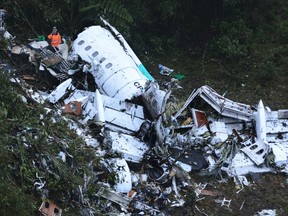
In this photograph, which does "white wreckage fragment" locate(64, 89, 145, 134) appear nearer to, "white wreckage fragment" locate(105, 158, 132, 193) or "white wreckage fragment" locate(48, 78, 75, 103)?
"white wreckage fragment" locate(48, 78, 75, 103)

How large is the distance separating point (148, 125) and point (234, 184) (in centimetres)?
222

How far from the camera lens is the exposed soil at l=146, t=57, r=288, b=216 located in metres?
10.5

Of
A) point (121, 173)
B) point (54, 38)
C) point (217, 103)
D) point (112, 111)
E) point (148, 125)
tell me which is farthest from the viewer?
point (54, 38)

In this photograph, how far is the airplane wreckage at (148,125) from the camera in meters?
10.8

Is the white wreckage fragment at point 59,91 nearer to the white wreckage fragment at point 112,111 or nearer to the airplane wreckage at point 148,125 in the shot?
the airplane wreckage at point 148,125

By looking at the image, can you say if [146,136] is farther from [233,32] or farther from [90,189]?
[233,32]

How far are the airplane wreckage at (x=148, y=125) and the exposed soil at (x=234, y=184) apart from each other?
0.75 feet

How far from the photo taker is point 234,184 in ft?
37.0

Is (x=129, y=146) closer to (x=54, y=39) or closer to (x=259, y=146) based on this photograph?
(x=259, y=146)

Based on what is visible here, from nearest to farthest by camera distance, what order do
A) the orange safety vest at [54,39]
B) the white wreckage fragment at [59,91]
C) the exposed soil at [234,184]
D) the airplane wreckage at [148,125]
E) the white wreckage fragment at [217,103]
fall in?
the exposed soil at [234,184]
the airplane wreckage at [148,125]
the white wreckage fragment at [59,91]
the white wreckage fragment at [217,103]
the orange safety vest at [54,39]

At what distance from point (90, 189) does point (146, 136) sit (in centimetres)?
262

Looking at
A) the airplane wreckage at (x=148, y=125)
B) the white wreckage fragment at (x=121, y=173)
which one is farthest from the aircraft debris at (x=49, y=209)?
the white wreckage fragment at (x=121, y=173)

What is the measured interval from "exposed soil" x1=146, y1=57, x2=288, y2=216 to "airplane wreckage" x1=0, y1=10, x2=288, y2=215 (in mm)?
230

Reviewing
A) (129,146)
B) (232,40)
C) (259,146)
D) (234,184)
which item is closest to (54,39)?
(129,146)
